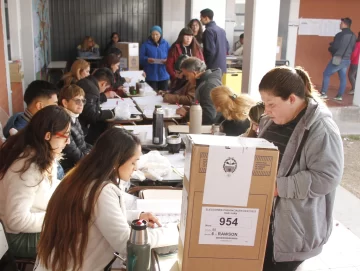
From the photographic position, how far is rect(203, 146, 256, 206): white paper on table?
1402mm

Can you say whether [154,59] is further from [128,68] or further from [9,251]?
[9,251]

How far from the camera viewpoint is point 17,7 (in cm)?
684

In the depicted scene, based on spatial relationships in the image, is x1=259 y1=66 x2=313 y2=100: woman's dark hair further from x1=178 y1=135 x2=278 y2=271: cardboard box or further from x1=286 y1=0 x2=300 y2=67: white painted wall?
x1=286 y1=0 x2=300 y2=67: white painted wall

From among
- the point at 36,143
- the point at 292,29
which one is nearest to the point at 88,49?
the point at 292,29

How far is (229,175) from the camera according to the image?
1425mm

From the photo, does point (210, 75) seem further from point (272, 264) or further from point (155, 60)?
point (155, 60)

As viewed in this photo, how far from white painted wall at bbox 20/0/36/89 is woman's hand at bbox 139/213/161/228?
18.9 ft

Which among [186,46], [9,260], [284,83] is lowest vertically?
[9,260]

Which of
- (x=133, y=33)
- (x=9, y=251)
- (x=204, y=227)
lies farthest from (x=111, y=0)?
(x=204, y=227)

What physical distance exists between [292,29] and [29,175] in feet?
29.1

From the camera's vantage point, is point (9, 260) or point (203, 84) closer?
point (9, 260)

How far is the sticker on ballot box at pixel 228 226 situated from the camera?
57.6 inches

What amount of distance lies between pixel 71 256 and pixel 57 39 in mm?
9569

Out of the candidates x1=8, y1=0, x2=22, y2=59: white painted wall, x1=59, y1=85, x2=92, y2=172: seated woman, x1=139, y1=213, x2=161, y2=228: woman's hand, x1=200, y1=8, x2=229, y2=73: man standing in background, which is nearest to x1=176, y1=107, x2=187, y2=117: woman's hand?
x1=59, y1=85, x2=92, y2=172: seated woman
